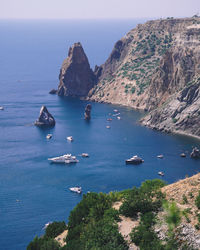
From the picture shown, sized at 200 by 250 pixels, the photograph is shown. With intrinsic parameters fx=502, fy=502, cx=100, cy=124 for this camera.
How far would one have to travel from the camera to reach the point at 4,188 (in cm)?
9850

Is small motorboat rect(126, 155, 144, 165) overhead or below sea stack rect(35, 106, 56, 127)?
overhead

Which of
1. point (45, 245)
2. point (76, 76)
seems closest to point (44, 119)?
point (76, 76)

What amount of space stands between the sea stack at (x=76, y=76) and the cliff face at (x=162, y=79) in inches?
186

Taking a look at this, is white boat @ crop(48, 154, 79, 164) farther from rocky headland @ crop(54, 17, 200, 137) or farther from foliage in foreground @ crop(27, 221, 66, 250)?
foliage in foreground @ crop(27, 221, 66, 250)

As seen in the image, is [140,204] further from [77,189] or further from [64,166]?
[64,166]

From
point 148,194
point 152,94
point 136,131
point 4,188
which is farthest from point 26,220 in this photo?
point 152,94

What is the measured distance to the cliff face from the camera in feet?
457

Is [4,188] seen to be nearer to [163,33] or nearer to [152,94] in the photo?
[152,94]

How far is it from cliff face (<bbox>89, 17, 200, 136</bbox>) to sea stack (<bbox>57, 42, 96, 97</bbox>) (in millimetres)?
4724

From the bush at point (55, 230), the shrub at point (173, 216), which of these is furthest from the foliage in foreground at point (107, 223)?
the shrub at point (173, 216)

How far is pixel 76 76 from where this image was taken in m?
192

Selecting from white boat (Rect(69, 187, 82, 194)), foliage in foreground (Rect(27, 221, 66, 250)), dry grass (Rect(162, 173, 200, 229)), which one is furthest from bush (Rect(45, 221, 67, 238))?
white boat (Rect(69, 187, 82, 194))

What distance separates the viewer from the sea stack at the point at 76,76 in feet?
Answer: 625

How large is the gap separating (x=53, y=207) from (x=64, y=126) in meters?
61.0
